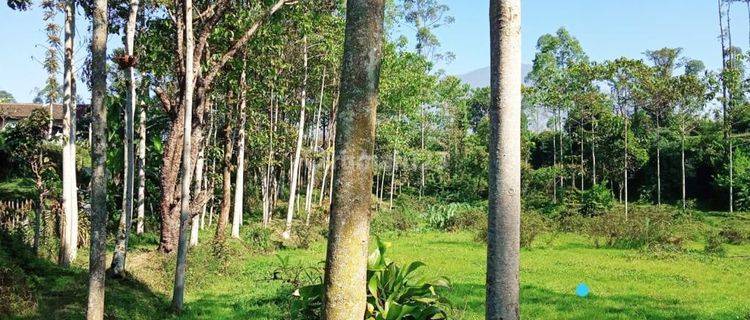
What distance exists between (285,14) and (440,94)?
31.8 metres

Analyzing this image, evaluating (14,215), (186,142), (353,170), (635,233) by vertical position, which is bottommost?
(635,233)

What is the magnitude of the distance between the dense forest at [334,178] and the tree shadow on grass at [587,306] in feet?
0.27

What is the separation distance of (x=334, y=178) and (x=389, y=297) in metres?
3.02

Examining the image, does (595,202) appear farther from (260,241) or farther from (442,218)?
(260,241)

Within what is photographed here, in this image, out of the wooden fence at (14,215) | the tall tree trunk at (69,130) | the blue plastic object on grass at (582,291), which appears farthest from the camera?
the wooden fence at (14,215)

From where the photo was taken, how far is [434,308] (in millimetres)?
5543

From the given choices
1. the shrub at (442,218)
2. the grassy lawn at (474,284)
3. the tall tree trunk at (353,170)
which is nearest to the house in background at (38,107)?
the grassy lawn at (474,284)

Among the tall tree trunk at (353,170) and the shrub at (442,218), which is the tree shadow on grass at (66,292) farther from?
the shrub at (442,218)

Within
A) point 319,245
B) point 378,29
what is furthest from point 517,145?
point 319,245

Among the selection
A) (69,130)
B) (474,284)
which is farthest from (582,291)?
(69,130)

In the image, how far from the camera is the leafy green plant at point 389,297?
552 cm

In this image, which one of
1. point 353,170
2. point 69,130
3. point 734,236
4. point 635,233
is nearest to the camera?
point 353,170

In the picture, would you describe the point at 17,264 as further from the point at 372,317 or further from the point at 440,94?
the point at 440,94

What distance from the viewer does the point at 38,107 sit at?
20.4 meters
